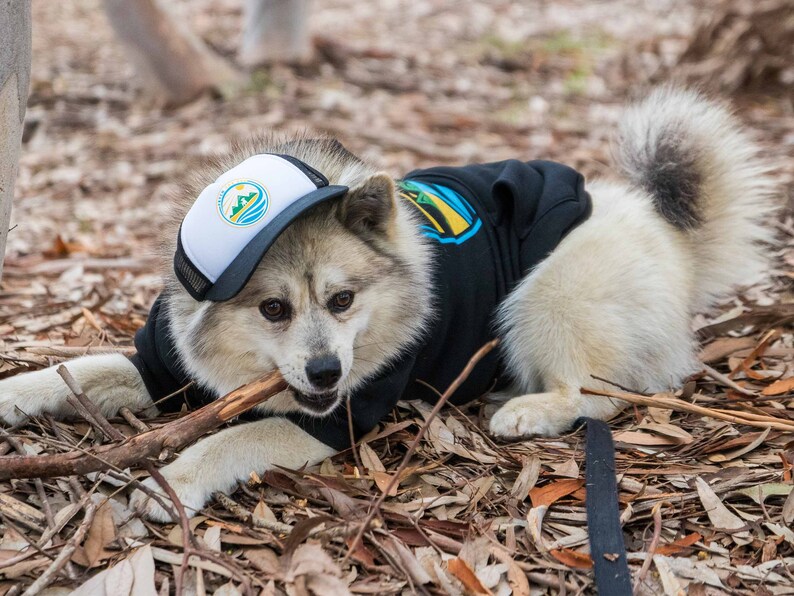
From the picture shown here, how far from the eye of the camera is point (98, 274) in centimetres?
477

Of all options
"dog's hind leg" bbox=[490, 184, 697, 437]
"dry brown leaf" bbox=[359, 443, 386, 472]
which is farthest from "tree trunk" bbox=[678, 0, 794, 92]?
"dry brown leaf" bbox=[359, 443, 386, 472]

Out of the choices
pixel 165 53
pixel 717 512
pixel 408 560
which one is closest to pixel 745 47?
pixel 165 53

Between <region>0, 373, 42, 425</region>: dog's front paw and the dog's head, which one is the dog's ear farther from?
<region>0, 373, 42, 425</region>: dog's front paw

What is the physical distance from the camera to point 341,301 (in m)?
2.93

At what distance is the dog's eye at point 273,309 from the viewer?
2826 millimetres

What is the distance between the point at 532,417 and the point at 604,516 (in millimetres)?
741

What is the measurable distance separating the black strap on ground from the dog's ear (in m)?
1.11

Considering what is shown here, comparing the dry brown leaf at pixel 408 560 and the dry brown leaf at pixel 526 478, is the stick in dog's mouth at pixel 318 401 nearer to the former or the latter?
the dry brown leaf at pixel 408 560

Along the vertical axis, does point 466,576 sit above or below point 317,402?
below

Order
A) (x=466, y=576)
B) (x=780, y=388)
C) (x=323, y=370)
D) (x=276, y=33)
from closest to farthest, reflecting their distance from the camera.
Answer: (x=466, y=576)
(x=323, y=370)
(x=780, y=388)
(x=276, y=33)

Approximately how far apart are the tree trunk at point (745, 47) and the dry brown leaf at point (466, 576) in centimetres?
573

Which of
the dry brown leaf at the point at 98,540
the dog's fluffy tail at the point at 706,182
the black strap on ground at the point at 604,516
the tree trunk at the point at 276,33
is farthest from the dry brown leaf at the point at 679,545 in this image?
the tree trunk at the point at 276,33

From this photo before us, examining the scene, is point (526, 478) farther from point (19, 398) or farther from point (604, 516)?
point (19, 398)

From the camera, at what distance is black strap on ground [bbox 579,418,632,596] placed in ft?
7.64
